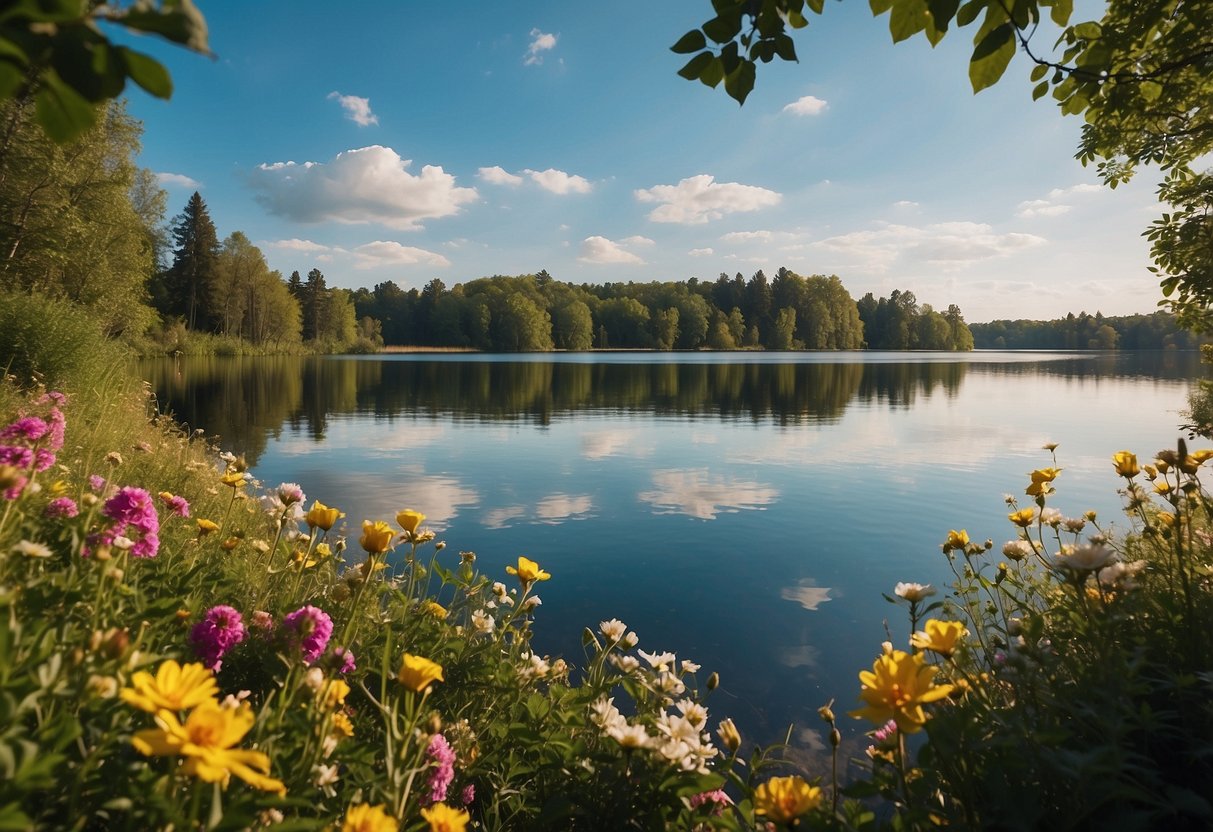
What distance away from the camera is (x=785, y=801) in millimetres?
1396

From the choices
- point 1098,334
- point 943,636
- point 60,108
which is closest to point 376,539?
point 60,108

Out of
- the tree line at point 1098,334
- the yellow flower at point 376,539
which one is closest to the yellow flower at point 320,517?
the yellow flower at point 376,539

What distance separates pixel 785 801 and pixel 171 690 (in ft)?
3.93

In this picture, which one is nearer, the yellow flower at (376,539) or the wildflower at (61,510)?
the yellow flower at (376,539)

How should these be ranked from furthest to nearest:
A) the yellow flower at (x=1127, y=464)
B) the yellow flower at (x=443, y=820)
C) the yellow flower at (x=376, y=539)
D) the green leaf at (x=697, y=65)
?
the yellow flower at (x=1127, y=464) < the yellow flower at (x=376, y=539) < the green leaf at (x=697, y=65) < the yellow flower at (x=443, y=820)

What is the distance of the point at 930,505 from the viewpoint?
9812 mm

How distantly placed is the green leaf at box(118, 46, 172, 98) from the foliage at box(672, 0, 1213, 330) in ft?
4.85

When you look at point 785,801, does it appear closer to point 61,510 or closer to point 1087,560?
point 1087,560

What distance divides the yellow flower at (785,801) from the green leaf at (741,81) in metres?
1.91

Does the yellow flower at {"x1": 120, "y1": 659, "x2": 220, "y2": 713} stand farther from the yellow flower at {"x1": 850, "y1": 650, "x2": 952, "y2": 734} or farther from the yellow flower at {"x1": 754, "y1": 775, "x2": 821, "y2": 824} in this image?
the yellow flower at {"x1": 850, "y1": 650, "x2": 952, "y2": 734}

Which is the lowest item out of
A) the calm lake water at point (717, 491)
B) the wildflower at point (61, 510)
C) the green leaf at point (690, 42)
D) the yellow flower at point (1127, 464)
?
the calm lake water at point (717, 491)

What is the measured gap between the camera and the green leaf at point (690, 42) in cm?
190

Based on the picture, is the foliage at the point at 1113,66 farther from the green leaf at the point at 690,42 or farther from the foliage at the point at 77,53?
the foliage at the point at 77,53

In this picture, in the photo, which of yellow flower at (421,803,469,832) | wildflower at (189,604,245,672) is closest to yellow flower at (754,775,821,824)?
yellow flower at (421,803,469,832)
